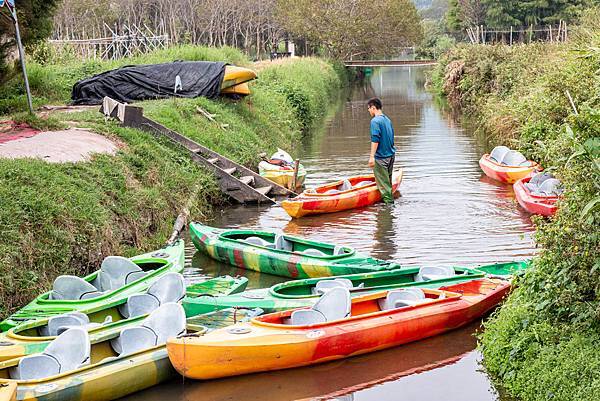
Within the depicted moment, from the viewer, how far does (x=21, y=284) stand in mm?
11336

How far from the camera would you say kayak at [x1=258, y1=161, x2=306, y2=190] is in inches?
820

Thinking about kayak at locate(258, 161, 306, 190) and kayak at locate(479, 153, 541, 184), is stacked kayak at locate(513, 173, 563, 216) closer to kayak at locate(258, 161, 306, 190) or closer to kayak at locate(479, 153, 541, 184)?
kayak at locate(479, 153, 541, 184)

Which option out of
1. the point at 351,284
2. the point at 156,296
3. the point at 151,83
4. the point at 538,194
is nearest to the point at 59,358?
the point at 156,296

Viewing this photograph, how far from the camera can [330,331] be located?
9797mm

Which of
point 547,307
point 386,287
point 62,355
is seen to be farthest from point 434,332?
point 62,355

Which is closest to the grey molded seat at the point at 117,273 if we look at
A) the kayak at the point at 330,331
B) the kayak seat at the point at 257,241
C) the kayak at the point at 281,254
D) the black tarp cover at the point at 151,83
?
the kayak at the point at 281,254

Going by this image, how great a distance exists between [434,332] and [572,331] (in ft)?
7.82

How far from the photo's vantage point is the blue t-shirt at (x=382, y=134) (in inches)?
690

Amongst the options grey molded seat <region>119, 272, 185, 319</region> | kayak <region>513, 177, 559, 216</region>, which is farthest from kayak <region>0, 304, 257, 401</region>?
kayak <region>513, 177, 559, 216</region>

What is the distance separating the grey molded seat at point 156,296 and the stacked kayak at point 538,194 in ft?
23.8

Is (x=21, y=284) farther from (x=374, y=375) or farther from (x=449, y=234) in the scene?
(x=449, y=234)

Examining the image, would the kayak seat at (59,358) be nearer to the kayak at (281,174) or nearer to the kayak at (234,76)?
the kayak at (281,174)

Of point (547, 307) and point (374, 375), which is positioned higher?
point (547, 307)

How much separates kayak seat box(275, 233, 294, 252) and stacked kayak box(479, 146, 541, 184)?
7.71m
